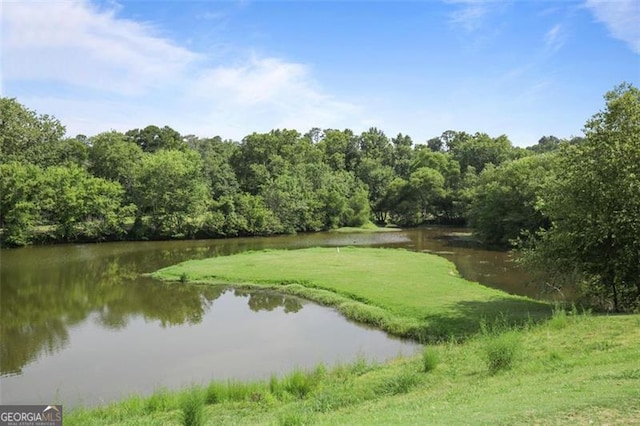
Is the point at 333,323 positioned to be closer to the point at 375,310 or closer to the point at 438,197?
the point at 375,310

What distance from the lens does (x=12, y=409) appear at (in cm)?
1355

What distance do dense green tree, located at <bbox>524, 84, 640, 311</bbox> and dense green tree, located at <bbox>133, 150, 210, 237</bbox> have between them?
62190 mm

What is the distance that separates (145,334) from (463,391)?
62.1ft

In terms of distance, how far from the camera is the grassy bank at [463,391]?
9.38 m

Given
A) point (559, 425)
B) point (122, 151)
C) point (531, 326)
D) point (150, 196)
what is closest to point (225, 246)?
point (150, 196)

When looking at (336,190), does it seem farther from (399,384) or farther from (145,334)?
(399,384)

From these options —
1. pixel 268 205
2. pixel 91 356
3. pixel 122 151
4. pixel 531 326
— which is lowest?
pixel 91 356

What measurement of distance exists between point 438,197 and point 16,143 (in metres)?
79.4

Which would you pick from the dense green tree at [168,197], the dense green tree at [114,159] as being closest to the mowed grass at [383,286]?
the dense green tree at [168,197]

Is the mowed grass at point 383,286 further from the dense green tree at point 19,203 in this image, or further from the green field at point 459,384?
the dense green tree at point 19,203

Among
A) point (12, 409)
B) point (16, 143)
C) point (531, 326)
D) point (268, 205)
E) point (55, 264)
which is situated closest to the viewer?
point (12, 409)

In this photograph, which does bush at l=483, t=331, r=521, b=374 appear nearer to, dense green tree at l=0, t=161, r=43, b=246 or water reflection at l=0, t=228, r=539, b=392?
water reflection at l=0, t=228, r=539, b=392

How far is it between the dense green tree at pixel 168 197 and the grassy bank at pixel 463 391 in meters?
62.5

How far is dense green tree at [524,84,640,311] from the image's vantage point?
19.2m
